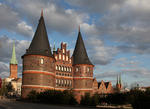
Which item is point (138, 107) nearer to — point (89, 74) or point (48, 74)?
point (48, 74)

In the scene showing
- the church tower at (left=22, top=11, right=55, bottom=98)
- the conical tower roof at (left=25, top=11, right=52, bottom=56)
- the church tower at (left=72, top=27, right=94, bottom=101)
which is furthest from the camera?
the church tower at (left=72, top=27, right=94, bottom=101)

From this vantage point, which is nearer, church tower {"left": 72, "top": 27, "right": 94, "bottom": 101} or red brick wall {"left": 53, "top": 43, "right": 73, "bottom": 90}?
red brick wall {"left": 53, "top": 43, "right": 73, "bottom": 90}

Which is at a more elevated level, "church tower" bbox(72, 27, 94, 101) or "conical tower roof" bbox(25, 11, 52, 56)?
"conical tower roof" bbox(25, 11, 52, 56)

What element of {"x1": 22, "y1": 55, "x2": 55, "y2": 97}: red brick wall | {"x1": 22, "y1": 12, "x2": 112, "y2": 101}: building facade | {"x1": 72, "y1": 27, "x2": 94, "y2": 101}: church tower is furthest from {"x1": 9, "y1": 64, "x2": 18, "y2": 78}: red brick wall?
{"x1": 22, "y1": 55, "x2": 55, "y2": 97}: red brick wall

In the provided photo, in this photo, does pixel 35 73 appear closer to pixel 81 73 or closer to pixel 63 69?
pixel 63 69

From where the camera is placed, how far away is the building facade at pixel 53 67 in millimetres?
54906

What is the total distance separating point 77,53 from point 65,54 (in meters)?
4.48

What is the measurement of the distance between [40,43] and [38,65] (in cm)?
610

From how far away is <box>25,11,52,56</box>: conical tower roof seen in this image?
56.9 m

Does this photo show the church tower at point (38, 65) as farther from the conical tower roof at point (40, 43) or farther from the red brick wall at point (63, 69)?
the red brick wall at point (63, 69)

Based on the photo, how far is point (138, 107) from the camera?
2981 cm

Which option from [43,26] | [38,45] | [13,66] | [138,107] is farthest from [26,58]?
[13,66]

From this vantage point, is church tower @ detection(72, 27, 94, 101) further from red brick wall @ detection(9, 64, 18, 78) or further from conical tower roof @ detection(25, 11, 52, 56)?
red brick wall @ detection(9, 64, 18, 78)

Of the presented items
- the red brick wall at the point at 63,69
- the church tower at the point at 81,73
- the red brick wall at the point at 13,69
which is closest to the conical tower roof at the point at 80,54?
the church tower at the point at 81,73
